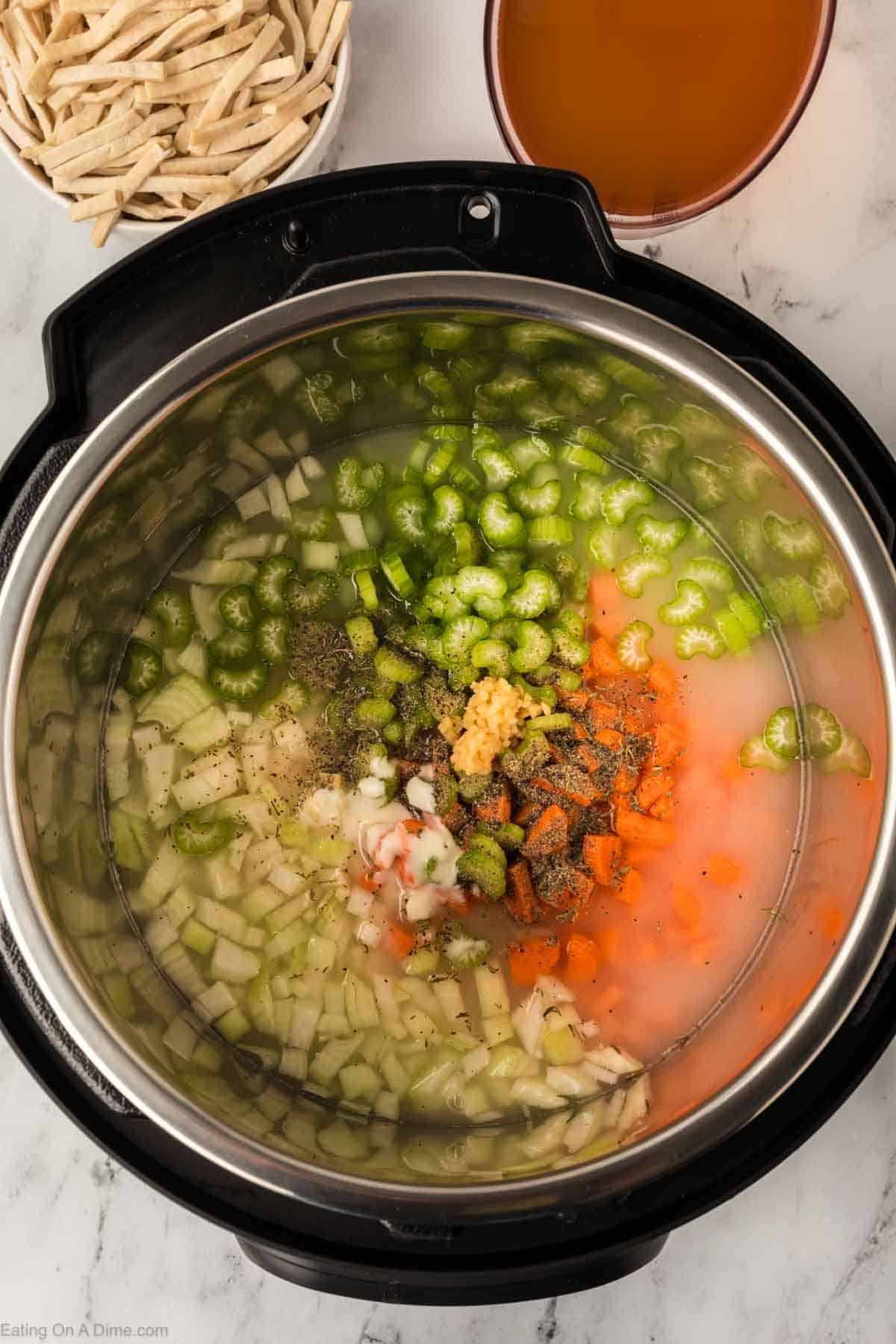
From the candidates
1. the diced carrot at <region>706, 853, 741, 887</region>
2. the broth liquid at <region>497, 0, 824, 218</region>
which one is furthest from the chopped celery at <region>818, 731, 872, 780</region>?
the broth liquid at <region>497, 0, 824, 218</region>

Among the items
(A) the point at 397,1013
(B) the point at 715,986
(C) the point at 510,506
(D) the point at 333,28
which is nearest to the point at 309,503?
(C) the point at 510,506

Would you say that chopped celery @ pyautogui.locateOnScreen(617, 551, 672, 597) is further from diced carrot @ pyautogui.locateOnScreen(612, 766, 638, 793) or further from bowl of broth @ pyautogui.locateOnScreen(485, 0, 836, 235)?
bowl of broth @ pyautogui.locateOnScreen(485, 0, 836, 235)

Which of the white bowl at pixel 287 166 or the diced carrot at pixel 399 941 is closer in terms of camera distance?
the white bowl at pixel 287 166

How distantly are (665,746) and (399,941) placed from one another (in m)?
0.47

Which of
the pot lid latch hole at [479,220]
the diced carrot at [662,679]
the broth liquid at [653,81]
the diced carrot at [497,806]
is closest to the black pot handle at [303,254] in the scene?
the pot lid latch hole at [479,220]

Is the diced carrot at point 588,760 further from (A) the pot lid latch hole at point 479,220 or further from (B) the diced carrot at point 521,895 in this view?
(A) the pot lid latch hole at point 479,220

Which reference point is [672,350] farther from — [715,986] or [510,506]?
[715,986]

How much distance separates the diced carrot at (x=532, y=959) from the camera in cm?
167

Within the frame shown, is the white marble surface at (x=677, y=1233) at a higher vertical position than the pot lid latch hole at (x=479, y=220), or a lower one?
lower

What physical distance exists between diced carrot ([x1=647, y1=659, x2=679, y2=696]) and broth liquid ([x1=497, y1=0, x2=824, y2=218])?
643mm

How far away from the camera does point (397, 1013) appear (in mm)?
1657

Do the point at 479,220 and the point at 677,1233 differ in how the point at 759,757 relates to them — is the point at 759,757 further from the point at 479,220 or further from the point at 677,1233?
the point at 479,220

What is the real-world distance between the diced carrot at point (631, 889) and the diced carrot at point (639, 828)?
5 centimetres

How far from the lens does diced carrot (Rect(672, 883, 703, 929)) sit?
1699 millimetres
